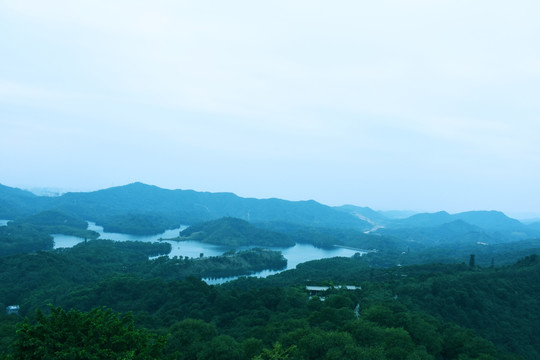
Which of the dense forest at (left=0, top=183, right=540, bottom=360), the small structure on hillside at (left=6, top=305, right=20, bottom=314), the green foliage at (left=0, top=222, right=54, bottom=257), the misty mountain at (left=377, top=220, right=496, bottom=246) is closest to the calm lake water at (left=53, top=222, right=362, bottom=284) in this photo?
the green foliage at (left=0, top=222, right=54, bottom=257)

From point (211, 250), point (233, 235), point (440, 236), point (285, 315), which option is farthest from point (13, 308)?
point (440, 236)

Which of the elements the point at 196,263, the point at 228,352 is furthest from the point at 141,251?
the point at 228,352

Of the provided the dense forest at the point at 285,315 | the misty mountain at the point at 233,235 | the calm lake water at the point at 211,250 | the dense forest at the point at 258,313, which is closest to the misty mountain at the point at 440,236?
the calm lake water at the point at 211,250

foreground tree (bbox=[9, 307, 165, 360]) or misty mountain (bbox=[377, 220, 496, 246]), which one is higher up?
foreground tree (bbox=[9, 307, 165, 360])

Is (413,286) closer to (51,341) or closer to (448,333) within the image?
(448,333)

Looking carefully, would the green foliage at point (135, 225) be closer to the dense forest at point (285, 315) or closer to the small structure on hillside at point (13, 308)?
the dense forest at point (285, 315)

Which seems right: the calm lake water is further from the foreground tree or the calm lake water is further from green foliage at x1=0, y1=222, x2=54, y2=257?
the foreground tree

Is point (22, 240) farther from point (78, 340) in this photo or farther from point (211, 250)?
point (78, 340)

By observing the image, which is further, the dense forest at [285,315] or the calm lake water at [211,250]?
the calm lake water at [211,250]

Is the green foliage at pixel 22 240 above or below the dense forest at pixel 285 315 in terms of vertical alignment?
below

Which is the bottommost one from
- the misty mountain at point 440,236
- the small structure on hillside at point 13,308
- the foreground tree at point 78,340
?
Result: the small structure on hillside at point 13,308
